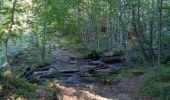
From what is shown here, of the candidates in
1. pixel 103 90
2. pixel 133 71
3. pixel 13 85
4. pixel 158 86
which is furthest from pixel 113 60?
pixel 13 85

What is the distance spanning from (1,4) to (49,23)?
9246 millimetres

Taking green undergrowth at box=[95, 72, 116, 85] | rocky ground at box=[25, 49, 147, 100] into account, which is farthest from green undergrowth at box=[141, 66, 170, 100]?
green undergrowth at box=[95, 72, 116, 85]

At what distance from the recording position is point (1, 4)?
21.6 m

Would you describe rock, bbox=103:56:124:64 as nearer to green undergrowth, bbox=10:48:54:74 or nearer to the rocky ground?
the rocky ground

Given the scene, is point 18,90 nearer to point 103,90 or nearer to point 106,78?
point 103,90

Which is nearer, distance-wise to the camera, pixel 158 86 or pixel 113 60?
pixel 158 86

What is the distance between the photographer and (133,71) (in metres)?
20.8

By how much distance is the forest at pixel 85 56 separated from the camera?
13.9 metres

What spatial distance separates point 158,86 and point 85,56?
14310 mm

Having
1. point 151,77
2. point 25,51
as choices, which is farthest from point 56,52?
point 151,77

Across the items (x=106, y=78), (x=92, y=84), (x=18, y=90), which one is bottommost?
(x=92, y=84)

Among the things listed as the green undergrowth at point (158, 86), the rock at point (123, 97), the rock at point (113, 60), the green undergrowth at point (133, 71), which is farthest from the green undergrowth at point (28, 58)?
the rock at point (123, 97)

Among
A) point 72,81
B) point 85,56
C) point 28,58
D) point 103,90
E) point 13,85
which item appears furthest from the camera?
point 28,58

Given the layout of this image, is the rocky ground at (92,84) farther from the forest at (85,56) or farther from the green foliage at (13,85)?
the green foliage at (13,85)
